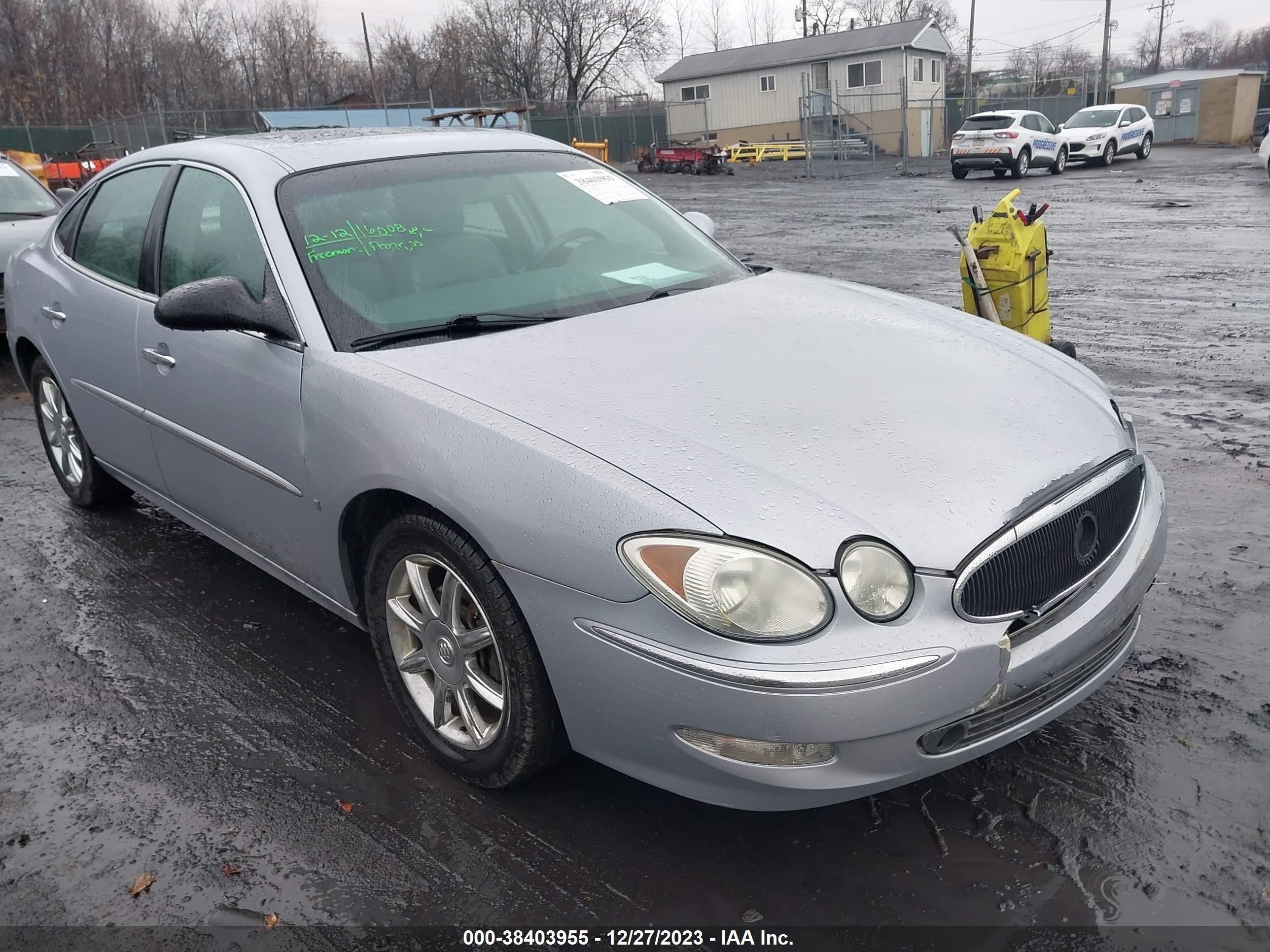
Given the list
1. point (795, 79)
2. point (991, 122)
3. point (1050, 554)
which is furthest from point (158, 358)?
point (795, 79)

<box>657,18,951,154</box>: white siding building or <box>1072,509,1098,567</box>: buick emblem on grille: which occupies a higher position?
<box>657,18,951,154</box>: white siding building

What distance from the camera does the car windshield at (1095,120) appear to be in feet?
93.5

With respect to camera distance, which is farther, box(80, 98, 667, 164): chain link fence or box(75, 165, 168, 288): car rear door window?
box(80, 98, 667, 164): chain link fence

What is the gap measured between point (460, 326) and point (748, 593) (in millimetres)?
1411

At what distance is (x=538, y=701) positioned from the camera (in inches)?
99.4

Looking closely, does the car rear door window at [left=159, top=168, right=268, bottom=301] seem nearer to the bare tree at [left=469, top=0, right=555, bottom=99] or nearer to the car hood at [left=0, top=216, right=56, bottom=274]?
the car hood at [left=0, top=216, right=56, bottom=274]

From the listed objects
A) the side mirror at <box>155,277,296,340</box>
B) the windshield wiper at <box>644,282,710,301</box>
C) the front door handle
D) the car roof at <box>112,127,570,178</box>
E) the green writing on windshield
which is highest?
the car roof at <box>112,127,570,178</box>

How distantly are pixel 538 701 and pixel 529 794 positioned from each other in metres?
0.44

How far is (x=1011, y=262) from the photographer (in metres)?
5.75

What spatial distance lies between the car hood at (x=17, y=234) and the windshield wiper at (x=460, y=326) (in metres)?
7.49

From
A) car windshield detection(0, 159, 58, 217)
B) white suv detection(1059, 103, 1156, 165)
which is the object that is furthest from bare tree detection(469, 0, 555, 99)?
car windshield detection(0, 159, 58, 217)

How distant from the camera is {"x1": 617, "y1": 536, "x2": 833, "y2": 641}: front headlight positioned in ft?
7.05

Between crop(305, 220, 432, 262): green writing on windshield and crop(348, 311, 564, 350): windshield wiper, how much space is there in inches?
13.3

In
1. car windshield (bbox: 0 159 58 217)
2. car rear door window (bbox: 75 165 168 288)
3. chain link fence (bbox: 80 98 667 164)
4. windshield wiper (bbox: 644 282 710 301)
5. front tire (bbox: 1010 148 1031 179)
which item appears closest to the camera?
windshield wiper (bbox: 644 282 710 301)
